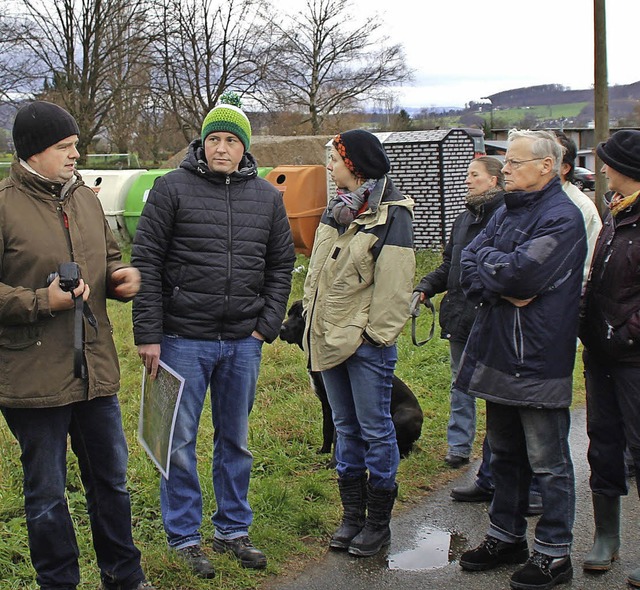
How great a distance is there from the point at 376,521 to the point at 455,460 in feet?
4.24

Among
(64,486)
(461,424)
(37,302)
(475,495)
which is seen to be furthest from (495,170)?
(64,486)

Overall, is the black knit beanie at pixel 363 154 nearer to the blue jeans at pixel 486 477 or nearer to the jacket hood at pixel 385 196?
the jacket hood at pixel 385 196

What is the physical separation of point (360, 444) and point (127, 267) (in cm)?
155

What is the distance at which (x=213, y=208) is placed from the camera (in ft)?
11.9

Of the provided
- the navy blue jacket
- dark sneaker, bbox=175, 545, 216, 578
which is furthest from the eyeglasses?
dark sneaker, bbox=175, 545, 216, 578

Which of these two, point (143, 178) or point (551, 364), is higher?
point (143, 178)

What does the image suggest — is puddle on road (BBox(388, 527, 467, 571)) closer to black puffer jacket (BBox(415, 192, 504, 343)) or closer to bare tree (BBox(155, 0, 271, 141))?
black puffer jacket (BBox(415, 192, 504, 343))

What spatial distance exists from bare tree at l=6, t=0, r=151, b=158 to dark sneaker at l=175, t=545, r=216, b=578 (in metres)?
25.6

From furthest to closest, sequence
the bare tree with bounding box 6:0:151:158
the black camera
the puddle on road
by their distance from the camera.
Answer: the bare tree with bounding box 6:0:151:158
the puddle on road
the black camera

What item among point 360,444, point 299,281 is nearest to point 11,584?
point 360,444

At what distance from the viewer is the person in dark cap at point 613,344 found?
11.8 ft

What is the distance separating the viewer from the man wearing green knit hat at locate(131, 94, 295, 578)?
360cm

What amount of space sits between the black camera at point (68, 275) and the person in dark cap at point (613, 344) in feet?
7.52

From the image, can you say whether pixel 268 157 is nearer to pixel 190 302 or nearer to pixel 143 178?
pixel 143 178
